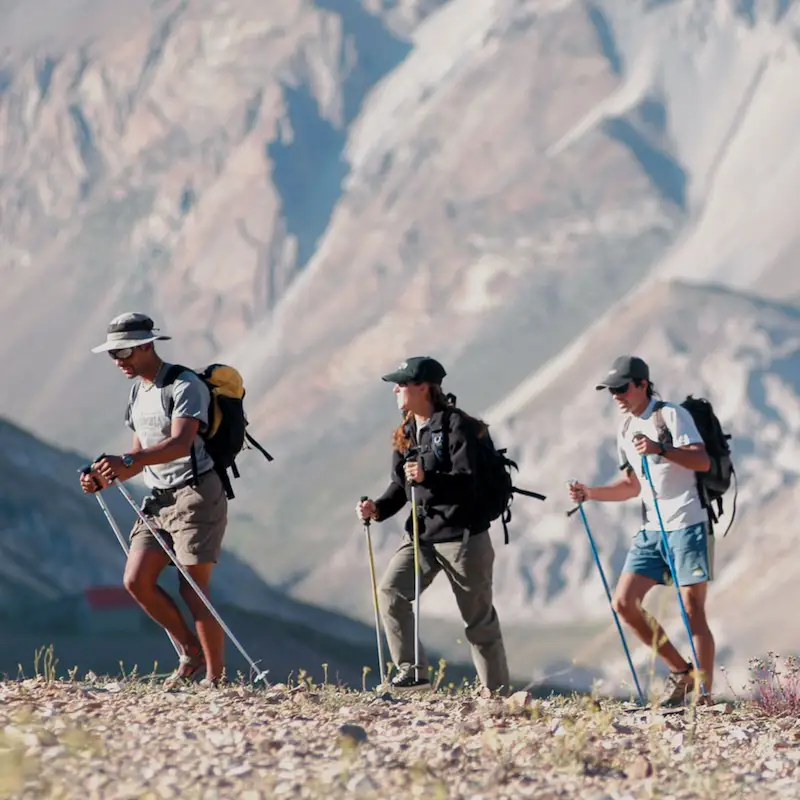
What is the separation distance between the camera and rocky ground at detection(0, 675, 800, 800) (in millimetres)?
6121

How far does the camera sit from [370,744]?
6.97 meters

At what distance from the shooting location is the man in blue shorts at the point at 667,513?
9336 mm

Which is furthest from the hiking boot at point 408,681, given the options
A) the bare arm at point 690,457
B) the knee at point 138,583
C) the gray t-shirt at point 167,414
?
the bare arm at point 690,457

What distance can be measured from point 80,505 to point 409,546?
77.1 metres

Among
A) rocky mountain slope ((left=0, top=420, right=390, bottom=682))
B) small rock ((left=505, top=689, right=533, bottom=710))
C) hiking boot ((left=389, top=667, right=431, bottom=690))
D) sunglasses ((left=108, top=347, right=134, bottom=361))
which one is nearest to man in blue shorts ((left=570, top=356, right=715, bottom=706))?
hiking boot ((left=389, top=667, right=431, bottom=690))

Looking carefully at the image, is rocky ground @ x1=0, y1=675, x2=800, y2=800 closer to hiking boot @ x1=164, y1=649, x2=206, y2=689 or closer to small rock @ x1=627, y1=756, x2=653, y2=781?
small rock @ x1=627, y1=756, x2=653, y2=781

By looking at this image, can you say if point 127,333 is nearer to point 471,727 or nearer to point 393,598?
point 393,598

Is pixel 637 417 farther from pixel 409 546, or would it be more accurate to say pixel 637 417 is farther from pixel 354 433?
pixel 354 433

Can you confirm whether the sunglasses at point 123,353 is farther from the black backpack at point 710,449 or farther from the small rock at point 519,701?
the black backpack at point 710,449

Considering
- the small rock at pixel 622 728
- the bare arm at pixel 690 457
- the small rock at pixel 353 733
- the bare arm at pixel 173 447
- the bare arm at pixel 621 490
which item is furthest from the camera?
the bare arm at pixel 621 490

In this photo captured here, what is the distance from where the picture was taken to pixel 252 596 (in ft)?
320

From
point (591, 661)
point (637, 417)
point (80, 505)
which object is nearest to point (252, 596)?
point (80, 505)

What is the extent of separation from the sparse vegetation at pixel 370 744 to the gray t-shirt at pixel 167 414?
3.51 feet

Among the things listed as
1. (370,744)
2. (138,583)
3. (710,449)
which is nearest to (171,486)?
(138,583)
